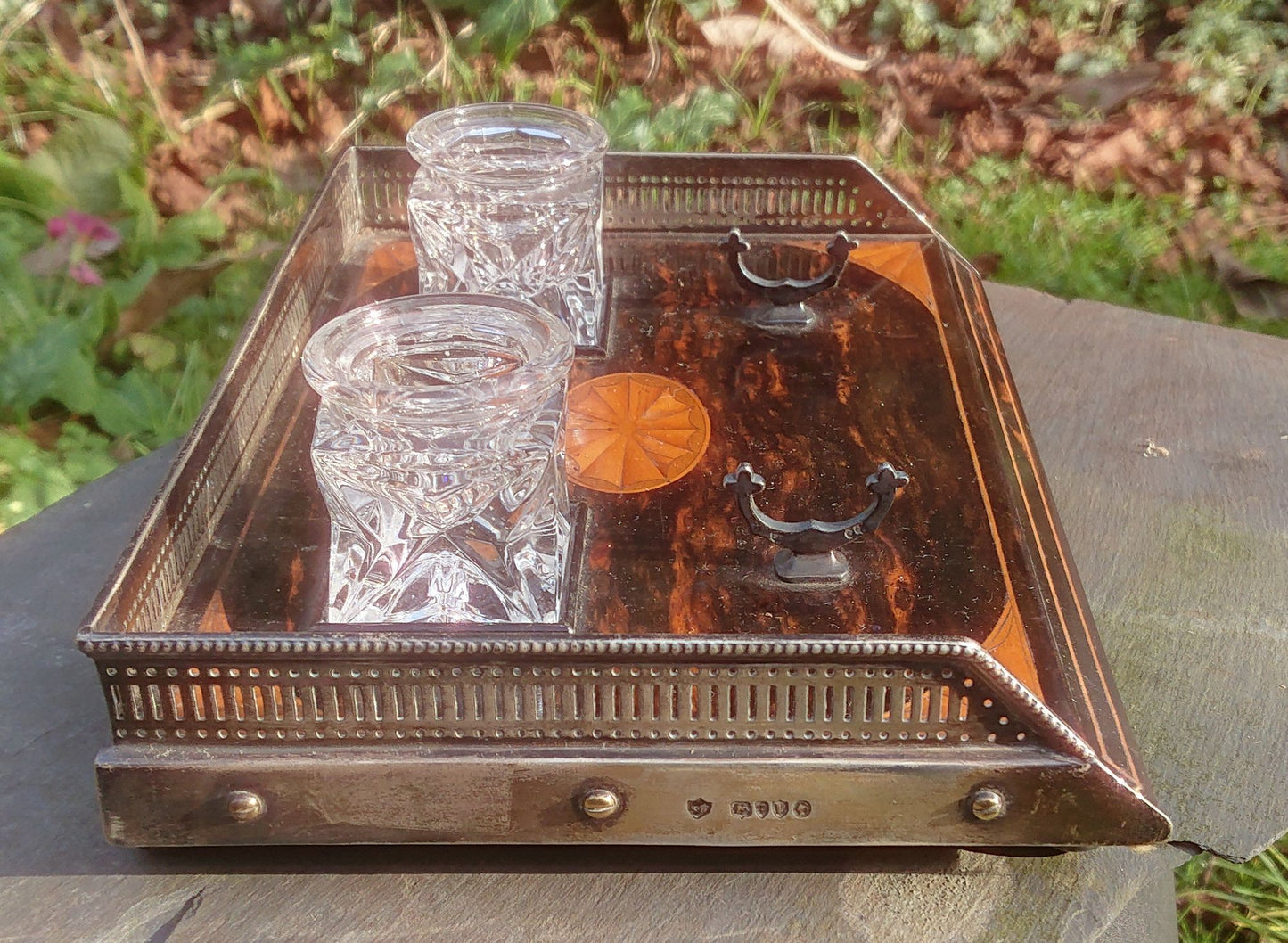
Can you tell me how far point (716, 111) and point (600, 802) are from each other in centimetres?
198

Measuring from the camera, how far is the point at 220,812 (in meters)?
0.89

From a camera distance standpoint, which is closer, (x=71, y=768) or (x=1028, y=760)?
(x=1028, y=760)

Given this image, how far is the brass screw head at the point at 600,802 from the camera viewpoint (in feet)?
2.91

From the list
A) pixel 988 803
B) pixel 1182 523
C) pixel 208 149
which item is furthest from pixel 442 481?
pixel 208 149

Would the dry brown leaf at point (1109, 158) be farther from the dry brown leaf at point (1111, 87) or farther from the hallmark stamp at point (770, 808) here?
the hallmark stamp at point (770, 808)

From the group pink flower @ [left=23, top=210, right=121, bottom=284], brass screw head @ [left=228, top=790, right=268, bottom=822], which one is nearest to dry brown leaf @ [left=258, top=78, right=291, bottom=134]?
pink flower @ [left=23, top=210, right=121, bottom=284]

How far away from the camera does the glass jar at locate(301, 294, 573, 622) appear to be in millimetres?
930

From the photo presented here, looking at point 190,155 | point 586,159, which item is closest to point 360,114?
point 190,155

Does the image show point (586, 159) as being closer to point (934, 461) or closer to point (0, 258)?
point (934, 461)

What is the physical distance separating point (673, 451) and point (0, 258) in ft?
4.91

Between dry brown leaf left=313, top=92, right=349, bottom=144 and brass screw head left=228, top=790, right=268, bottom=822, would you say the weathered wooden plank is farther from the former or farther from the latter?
dry brown leaf left=313, top=92, right=349, bottom=144

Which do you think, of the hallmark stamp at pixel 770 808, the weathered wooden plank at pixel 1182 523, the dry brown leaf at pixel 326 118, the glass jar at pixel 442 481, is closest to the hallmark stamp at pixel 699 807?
the hallmark stamp at pixel 770 808

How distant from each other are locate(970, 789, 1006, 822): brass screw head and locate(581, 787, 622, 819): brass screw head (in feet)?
0.77

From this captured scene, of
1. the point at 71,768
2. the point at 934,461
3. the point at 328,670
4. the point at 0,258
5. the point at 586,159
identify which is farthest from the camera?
the point at 0,258
